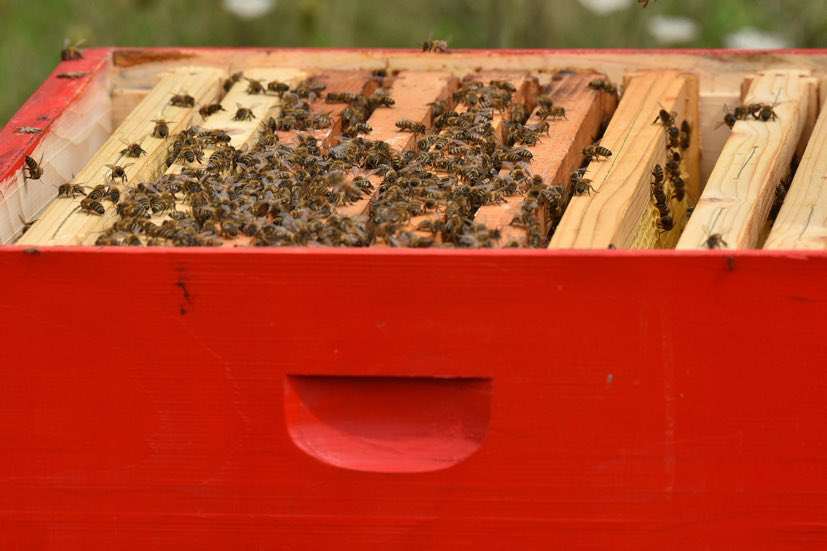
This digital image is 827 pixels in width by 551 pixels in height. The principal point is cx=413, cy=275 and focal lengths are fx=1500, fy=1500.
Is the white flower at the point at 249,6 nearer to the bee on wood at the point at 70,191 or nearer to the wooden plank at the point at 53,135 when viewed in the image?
the wooden plank at the point at 53,135

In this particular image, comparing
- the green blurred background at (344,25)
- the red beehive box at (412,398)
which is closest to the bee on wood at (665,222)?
the red beehive box at (412,398)

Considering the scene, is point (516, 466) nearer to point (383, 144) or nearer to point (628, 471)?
point (628, 471)

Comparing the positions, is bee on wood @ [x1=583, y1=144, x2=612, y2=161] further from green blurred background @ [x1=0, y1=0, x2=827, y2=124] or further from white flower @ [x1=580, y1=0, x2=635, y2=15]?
green blurred background @ [x1=0, y1=0, x2=827, y2=124]

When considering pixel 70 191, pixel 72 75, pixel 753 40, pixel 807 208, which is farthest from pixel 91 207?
pixel 753 40

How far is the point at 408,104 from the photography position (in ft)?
14.8

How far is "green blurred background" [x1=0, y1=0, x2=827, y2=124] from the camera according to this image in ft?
→ 25.1

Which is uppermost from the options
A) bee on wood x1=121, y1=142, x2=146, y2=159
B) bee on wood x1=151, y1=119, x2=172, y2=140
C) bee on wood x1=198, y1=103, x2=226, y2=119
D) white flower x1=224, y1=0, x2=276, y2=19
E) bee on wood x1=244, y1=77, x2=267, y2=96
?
white flower x1=224, y1=0, x2=276, y2=19

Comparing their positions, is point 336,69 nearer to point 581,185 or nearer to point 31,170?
point 31,170

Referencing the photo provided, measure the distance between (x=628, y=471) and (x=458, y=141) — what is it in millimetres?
1134

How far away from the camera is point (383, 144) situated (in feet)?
13.2

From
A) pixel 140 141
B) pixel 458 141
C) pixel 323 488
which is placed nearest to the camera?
pixel 323 488

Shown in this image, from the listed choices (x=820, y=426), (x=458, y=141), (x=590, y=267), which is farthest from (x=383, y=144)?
(x=820, y=426)

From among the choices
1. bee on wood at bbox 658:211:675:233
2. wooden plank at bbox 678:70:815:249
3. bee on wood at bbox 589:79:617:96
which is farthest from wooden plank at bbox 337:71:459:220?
wooden plank at bbox 678:70:815:249

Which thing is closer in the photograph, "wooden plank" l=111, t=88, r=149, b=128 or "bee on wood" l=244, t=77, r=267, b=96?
"bee on wood" l=244, t=77, r=267, b=96
